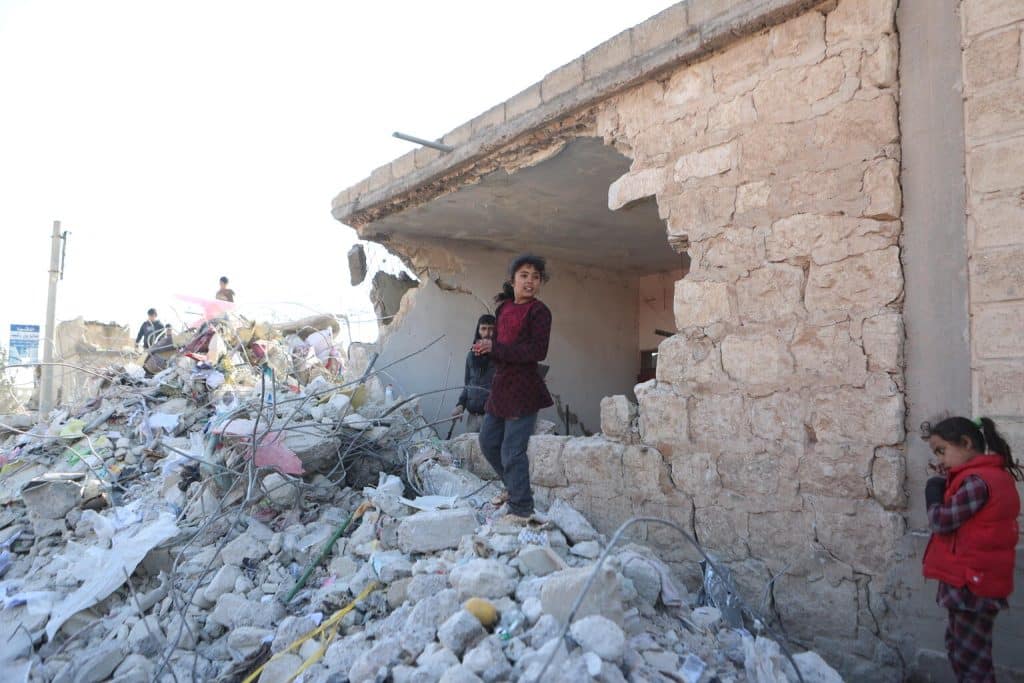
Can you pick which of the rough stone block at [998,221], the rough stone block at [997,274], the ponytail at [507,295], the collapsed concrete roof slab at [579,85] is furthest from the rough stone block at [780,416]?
the collapsed concrete roof slab at [579,85]

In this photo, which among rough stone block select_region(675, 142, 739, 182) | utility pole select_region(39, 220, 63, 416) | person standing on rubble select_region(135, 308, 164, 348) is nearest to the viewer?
rough stone block select_region(675, 142, 739, 182)

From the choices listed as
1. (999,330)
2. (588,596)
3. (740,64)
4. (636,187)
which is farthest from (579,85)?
(588,596)

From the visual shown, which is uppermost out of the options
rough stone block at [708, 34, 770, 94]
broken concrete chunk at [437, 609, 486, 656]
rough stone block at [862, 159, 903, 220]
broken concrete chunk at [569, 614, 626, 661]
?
rough stone block at [708, 34, 770, 94]

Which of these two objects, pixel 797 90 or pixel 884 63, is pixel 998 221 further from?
pixel 797 90

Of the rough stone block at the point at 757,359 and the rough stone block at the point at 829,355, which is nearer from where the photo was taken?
the rough stone block at the point at 829,355

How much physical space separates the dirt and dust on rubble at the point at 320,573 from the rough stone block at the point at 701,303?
1.14 metres

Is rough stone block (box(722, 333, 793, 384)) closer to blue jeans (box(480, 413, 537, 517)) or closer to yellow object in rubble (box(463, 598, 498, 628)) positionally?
blue jeans (box(480, 413, 537, 517))

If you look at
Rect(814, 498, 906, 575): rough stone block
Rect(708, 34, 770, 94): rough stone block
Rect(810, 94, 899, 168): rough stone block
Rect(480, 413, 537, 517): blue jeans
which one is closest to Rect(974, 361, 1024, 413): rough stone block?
Rect(814, 498, 906, 575): rough stone block

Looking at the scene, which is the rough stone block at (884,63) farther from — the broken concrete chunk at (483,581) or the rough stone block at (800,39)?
the broken concrete chunk at (483,581)

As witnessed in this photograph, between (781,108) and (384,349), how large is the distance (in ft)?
14.2

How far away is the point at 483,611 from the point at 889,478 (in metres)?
1.64

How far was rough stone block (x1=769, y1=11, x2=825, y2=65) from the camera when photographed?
2793 mm

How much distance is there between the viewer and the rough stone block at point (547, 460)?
3.77 metres

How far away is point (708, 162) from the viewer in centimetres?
316
